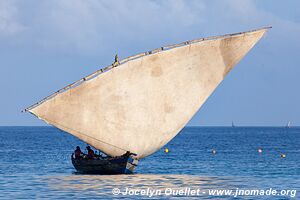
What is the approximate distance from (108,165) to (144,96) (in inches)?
207

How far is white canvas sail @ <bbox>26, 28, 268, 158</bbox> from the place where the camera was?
46.1 metres

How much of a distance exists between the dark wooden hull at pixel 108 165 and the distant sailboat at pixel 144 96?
94 millimetres

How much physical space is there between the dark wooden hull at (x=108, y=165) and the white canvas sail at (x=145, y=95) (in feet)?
2.33

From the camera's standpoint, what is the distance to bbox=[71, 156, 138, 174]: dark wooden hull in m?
48.5

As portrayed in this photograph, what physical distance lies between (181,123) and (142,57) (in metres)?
5.12

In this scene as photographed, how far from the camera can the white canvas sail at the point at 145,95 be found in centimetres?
4609

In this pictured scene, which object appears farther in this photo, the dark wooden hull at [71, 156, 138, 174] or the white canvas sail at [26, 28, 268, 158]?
the dark wooden hull at [71, 156, 138, 174]

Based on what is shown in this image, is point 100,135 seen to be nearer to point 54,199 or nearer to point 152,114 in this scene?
point 152,114

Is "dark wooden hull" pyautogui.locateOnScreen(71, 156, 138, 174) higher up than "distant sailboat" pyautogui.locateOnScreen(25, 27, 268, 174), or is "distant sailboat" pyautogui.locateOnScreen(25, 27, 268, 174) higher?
"distant sailboat" pyautogui.locateOnScreen(25, 27, 268, 174)

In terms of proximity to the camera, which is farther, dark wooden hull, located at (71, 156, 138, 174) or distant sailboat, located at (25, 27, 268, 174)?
dark wooden hull, located at (71, 156, 138, 174)

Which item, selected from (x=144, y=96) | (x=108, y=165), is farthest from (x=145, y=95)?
(x=108, y=165)

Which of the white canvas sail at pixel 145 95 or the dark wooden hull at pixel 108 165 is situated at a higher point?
the white canvas sail at pixel 145 95

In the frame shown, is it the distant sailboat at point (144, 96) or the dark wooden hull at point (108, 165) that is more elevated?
the distant sailboat at point (144, 96)

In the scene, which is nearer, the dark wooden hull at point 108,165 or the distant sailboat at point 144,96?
the distant sailboat at point 144,96
